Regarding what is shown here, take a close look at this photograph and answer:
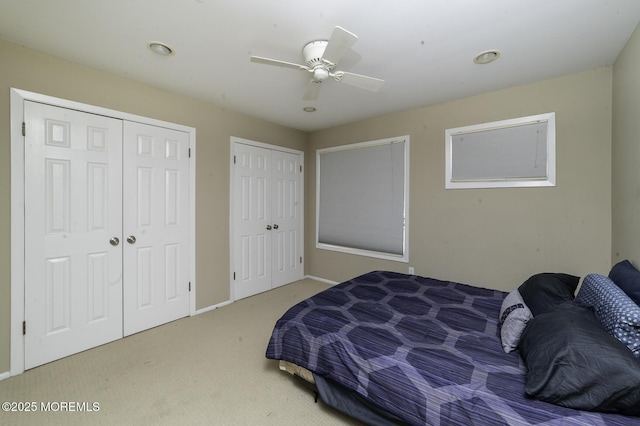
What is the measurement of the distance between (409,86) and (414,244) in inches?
72.8

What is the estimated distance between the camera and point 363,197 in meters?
3.95

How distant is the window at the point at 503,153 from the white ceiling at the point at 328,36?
430mm

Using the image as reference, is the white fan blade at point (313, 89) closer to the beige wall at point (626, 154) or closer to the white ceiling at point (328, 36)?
the white ceiling at point (328, 36)

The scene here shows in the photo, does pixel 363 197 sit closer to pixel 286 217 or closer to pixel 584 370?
pixel 286 217

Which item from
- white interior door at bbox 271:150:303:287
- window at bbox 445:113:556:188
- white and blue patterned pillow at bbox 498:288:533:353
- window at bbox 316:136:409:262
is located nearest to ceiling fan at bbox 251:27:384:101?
window at bbox 445:113:556:188

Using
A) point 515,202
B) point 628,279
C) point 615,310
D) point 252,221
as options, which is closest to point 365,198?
point 252,221

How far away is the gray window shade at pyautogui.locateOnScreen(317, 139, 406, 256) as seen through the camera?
363 cm

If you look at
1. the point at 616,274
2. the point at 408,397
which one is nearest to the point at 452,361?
the point at 408,397

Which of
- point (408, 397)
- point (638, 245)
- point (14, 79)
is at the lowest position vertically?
point (408, 397)

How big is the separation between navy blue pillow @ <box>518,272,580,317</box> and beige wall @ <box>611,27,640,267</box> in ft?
1.55

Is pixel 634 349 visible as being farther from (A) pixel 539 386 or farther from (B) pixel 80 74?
(B) pixel 80 74

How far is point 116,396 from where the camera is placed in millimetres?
1846

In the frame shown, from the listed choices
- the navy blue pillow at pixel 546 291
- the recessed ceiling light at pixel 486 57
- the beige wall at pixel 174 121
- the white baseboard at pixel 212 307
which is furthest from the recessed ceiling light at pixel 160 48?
the navy blue pillow at pixel 546 291

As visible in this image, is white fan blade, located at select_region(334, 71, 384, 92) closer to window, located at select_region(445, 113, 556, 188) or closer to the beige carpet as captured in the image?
window, located at select_region(445, 113, 556, 188)
